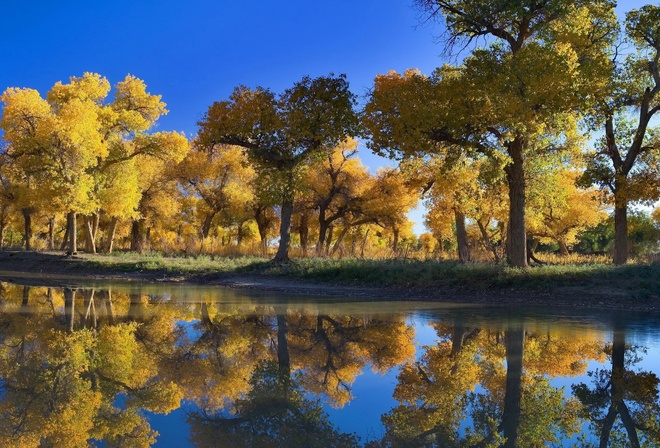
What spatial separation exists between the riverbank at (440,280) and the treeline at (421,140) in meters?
1.77

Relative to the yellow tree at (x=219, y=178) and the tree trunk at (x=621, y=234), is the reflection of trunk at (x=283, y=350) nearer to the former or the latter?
the tree trunk at (x=621, y=234)

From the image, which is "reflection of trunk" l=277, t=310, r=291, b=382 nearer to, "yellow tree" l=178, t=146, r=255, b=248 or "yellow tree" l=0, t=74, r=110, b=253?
"yellow tree" l=0, t=74, r=110, b=253

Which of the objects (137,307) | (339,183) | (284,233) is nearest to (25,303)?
(137,307)

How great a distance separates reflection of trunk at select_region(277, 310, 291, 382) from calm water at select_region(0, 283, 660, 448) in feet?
0.13

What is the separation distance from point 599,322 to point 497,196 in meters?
15.8

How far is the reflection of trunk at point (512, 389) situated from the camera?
405cm

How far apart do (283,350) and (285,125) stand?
18.2m

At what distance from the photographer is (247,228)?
60969 millimetres

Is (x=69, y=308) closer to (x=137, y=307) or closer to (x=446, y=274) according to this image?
(x=137, y=307)

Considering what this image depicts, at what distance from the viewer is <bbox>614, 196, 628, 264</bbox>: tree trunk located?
20.4 m

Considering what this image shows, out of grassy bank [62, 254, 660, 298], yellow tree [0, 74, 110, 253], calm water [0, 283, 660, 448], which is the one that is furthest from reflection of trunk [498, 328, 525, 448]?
yellow tree [0, 74, 110, 253]

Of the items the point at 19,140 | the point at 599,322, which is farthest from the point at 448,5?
the point at 19,140

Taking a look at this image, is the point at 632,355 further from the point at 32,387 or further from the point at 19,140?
the point at 19,140

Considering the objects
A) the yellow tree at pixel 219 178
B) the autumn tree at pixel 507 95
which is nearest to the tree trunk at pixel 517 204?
the autumn tree at pixel 507 95
